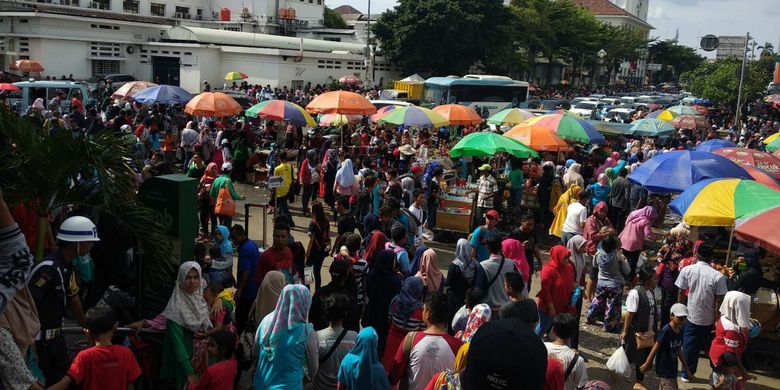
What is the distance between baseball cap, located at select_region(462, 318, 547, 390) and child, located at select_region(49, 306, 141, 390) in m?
2.64

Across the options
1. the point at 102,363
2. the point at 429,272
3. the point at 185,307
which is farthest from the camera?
the point at 429,272

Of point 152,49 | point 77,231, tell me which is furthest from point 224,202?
point 152,49

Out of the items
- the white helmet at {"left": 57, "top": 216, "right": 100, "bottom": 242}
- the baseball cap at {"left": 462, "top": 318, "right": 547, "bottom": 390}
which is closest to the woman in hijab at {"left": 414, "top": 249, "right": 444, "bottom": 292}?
the white helmet at {"left": 57, "top": 216, "right": 100, "bottom": 242}

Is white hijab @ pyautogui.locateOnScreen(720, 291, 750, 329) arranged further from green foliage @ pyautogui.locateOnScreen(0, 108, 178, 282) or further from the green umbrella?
the green umbrella

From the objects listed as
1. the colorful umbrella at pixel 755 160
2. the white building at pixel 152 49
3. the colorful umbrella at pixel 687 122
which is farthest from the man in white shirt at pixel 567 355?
the white building at pixel 152 49

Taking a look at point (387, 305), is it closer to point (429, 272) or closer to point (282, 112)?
point (429, 272)

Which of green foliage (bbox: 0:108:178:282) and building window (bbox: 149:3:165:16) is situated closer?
green foliage (bbox: 0:108:178:282)

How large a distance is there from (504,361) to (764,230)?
4863mm

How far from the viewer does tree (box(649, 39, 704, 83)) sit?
9050 cm

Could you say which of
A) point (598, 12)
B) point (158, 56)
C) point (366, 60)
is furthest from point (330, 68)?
point (598, 12)

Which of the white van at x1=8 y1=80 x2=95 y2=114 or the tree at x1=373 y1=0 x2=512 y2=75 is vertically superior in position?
the tree at x1=373 y1=0 x2=512 y2=75

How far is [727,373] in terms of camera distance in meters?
5.86

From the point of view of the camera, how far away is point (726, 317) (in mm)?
6172

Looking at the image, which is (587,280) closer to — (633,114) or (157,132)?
(157,132)
